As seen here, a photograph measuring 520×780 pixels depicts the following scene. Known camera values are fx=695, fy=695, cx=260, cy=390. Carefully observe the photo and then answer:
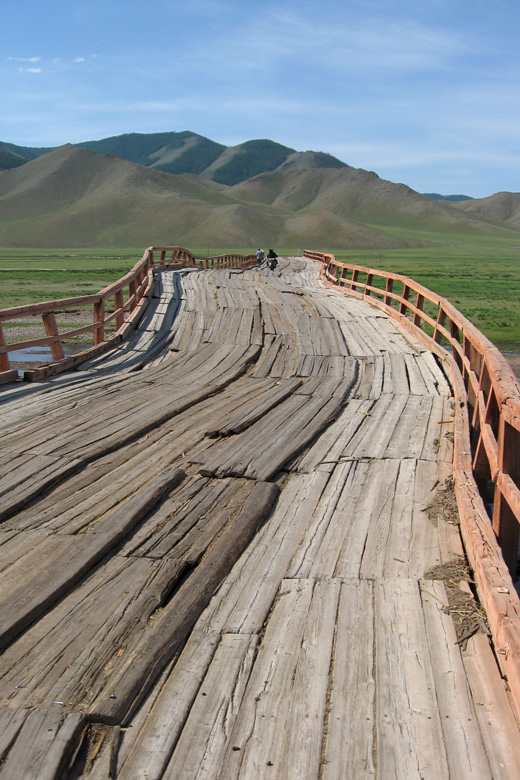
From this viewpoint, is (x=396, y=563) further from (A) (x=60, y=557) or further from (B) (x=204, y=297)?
(B) (x=204, y=297)

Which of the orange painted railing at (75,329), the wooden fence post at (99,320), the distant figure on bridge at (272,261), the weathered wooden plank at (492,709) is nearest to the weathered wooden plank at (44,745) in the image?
the weathered wooden plank at (492,709)

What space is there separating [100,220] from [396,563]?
178193mm

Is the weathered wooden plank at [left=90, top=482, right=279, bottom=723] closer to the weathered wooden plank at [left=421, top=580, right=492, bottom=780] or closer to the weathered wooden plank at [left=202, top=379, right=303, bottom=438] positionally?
the weathered wooden plank at [left=421, top=580, right=492, bottom=780]

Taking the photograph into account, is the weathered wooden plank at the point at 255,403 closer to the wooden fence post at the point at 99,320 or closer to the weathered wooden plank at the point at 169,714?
the weathered wooden plank at the point at 169,714

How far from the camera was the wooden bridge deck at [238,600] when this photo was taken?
245cm

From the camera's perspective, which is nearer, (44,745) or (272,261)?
(44,745)

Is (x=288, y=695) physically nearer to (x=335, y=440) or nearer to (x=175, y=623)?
(x=175, y=623)

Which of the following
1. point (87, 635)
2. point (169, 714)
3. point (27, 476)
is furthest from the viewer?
point (27, 476)

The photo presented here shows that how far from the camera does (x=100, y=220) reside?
564 feet

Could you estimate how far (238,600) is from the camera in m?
3.39

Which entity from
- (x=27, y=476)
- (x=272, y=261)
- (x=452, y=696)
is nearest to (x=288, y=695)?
(x=452, y=696)

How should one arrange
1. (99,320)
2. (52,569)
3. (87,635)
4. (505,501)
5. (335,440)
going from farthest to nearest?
(99,320)
(335,440)
(505,501)
(52,569)
(87,635)

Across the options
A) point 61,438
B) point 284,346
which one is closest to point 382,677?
point 61,438

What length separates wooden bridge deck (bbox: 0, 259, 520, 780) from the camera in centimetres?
245
